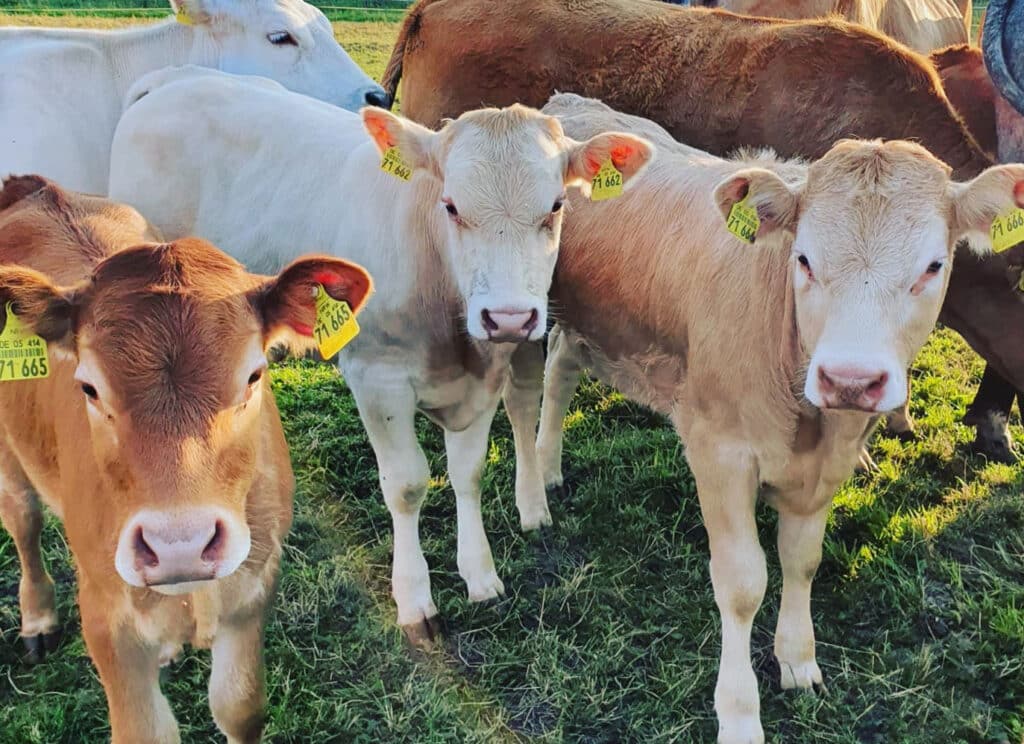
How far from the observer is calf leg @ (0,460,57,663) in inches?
136

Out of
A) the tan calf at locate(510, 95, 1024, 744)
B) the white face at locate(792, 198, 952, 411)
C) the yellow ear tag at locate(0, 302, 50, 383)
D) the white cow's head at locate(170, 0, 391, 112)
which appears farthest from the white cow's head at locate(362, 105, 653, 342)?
the white cow's head at locate(170, 0, 391, 112)

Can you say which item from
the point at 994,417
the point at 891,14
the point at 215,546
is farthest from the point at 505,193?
the point at 891,14

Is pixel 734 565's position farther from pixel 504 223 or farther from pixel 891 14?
pixel 891 14

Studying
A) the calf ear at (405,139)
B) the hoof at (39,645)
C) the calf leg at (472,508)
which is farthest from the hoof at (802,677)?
the hoof at (39,645)

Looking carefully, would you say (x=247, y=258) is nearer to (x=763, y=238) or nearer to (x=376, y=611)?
(x=376, y=611)

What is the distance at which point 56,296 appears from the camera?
7.54 feet

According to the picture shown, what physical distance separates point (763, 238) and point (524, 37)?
3.38 metres

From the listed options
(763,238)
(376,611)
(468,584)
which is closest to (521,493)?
(468,584)

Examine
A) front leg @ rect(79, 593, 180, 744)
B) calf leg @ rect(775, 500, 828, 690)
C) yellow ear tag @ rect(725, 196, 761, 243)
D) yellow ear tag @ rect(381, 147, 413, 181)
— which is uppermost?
yellow ear tag @ rect(725, 196, 761, 243)

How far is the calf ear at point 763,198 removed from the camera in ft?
9.29

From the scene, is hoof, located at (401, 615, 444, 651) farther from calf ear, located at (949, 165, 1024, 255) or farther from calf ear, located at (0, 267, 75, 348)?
calf ear, located at (949, 165, 1024, 255)

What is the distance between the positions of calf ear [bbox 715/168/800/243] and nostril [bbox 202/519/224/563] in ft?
5.81

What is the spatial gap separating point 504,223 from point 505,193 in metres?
0.11

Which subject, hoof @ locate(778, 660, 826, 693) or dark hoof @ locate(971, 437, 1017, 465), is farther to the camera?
dark hoof @ locate(971, 437, 1017, 465)
